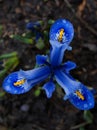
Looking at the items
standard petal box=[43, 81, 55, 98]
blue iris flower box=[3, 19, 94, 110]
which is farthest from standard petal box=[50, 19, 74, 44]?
standard petal box=[43, 81, 55, 98]

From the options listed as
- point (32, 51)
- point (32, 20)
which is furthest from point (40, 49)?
point (32, 20)

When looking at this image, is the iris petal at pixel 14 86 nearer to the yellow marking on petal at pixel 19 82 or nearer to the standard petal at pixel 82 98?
the yellow marking on petal at pixel 19 82

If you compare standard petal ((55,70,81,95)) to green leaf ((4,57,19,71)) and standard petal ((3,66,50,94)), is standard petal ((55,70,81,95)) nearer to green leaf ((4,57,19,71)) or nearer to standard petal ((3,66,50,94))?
standard petal ((3,66,50,94))

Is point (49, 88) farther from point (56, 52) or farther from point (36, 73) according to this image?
point (56, 52)

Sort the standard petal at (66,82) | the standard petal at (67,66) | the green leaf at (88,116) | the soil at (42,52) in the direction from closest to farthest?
1. the standard petal at (66,82)
2. the standard petal at (67,66)
3. the green leaf at (88,116)
4. the soil at (42,52)

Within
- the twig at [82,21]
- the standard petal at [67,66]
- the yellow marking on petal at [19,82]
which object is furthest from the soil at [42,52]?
the yellow marking on petal at [19,82]
